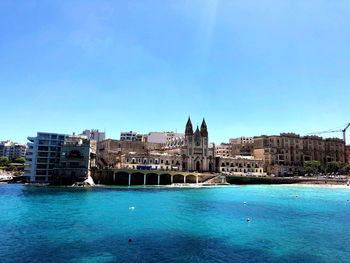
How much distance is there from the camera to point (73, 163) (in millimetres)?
86375

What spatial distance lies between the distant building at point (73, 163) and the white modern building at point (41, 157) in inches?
147

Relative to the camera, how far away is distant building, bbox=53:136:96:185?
276 ft

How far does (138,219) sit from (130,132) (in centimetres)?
14060

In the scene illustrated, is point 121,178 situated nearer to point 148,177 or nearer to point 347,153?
point 148,177

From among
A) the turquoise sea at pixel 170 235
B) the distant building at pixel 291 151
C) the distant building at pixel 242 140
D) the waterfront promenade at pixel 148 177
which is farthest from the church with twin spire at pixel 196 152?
the turquoise sea at pixel 170 235

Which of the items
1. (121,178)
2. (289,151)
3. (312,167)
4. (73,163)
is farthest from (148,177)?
(312,167)

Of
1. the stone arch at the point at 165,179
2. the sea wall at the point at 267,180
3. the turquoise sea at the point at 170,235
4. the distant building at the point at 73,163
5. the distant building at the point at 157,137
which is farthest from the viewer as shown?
the distant building at the point at 157,137

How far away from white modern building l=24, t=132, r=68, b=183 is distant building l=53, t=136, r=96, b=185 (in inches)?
147

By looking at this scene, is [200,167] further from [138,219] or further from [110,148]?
[138,219]

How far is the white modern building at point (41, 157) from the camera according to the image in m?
87.7

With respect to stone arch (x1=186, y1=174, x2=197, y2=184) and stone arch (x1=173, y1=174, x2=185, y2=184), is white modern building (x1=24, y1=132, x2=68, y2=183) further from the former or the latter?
stone arch (x1=186, y1=174, x2=197, y2=184)

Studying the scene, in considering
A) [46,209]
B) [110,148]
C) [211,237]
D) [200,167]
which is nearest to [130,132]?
[110,148]

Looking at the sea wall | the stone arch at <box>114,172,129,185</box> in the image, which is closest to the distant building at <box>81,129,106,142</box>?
the stone arch at <box>114,172,129,185</box>

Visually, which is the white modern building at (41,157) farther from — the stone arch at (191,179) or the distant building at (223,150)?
the distant building at (223,150)
